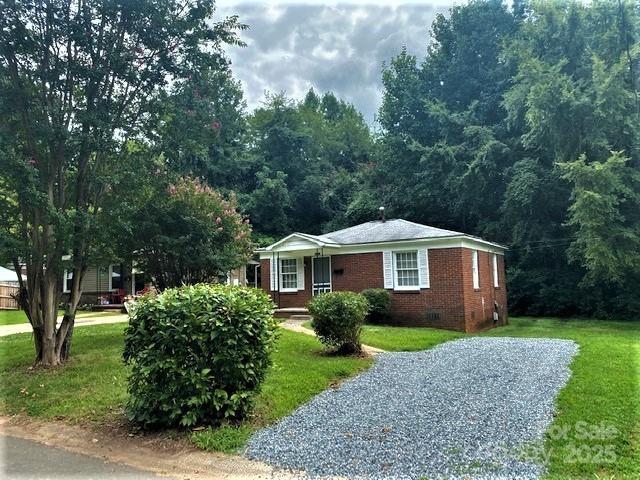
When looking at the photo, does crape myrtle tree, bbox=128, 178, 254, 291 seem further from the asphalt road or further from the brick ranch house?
the asphalt road

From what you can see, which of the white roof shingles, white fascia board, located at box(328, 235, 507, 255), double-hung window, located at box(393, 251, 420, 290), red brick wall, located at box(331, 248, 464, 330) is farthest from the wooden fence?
double-hung window, located at box(393, 251, 420, 290)

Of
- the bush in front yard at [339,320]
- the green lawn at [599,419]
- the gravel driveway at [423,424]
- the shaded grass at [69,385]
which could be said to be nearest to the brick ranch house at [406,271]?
the green lawn at [599,419]

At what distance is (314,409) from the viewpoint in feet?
18.2

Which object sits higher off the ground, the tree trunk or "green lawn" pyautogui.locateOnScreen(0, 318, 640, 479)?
the tree trunk

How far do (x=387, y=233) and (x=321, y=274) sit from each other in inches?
114

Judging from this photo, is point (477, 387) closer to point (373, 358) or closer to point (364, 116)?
point (373, 358)

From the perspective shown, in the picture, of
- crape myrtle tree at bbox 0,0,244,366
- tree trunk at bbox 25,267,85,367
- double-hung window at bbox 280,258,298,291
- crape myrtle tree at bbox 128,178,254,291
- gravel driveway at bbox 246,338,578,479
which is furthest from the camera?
double-hung window at bbox 280,258,298,291

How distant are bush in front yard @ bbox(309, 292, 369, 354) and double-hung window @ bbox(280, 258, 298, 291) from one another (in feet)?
29.6

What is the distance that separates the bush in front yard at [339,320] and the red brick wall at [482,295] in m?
6.79

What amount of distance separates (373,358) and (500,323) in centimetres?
1120

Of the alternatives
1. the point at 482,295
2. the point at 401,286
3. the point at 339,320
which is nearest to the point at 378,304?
the point at 401,286

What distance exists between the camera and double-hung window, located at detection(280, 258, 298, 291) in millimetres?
18062

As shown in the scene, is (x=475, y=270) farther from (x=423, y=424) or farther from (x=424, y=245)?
(x=423, y=424)

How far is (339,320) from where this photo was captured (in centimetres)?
872
